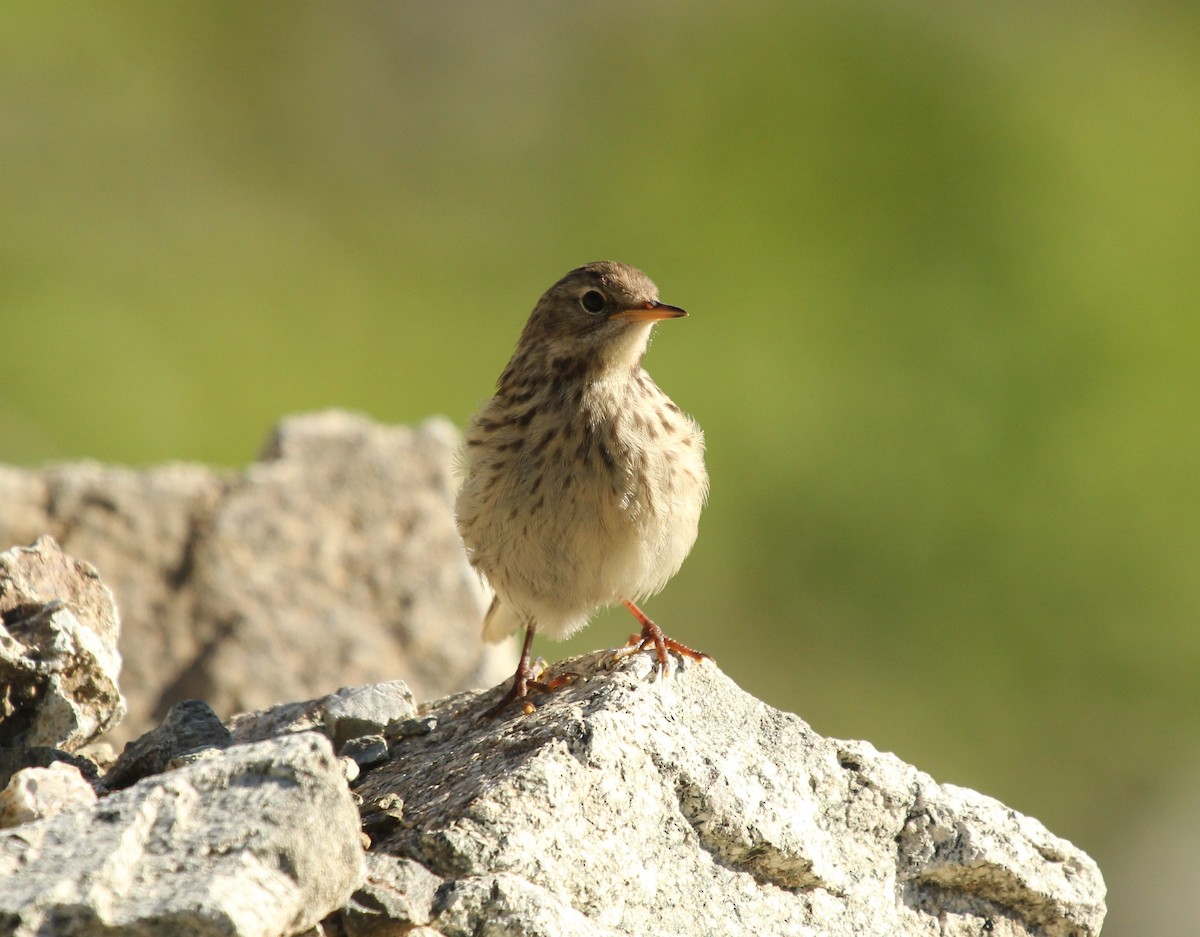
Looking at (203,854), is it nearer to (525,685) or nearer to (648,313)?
(525,685)

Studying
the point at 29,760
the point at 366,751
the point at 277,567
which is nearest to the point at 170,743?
the point at 29,760

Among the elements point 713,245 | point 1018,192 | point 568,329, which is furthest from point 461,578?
point 1018,192

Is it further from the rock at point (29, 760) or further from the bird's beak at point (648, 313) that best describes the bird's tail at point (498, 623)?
the rock at point (29, 760)

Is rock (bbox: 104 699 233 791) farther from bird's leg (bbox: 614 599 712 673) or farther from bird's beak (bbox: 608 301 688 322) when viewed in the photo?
bird's beak (bbox: 608 301 688 322)

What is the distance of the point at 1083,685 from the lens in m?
11.6

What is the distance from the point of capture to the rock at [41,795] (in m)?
3.59

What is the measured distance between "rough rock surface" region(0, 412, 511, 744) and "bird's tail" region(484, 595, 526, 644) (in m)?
0.79

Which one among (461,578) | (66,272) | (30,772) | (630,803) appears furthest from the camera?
(66,272)

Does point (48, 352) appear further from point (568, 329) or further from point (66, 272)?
point (568, 329)

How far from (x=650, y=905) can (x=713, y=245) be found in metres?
11.9

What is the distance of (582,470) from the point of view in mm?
5609

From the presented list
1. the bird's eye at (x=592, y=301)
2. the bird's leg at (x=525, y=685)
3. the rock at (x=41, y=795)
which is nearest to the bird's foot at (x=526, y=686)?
the bird's leg at (x=525, y=685)

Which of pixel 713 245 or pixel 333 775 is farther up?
pixel 713 245

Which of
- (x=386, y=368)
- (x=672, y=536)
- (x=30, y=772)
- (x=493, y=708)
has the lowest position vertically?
(x=30, y=772)
